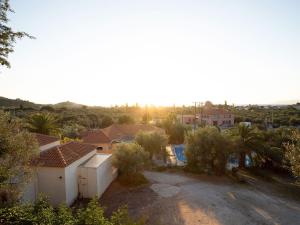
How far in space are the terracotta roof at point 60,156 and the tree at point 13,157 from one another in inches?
126

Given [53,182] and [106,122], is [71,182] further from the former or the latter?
[106,122]

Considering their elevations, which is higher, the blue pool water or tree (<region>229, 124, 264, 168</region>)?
tree (<region>229, 124, 264, 168</region>)

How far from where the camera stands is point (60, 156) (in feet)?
55.6

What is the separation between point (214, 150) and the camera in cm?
2334

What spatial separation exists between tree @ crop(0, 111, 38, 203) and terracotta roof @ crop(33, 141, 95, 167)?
10.5ft

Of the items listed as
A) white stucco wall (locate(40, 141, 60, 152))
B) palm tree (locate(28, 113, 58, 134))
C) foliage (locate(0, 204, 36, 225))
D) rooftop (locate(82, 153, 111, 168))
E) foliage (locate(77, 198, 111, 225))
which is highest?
palm tree (locate(28, 113, 58, 134))

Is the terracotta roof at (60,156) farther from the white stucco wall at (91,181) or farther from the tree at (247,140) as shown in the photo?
the tree at (247,140)

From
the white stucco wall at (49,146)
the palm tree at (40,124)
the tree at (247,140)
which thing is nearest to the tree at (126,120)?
the palm tree at (40,124)

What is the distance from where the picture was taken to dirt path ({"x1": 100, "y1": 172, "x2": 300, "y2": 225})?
1448 centimetres

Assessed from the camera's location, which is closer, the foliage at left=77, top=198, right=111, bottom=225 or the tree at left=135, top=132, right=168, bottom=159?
the foliage at left=77, top=198, right=111, bottom=225

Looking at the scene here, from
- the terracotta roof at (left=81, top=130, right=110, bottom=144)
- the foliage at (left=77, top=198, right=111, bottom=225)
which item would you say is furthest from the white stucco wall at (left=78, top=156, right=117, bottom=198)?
the terracotta roof at (left=81, top=130, right=110, bottom=144)

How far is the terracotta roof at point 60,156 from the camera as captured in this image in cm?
1606

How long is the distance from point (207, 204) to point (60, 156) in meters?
9.84

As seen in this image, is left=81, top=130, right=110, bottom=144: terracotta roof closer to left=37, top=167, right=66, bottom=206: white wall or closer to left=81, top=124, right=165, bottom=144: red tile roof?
left=81, top=124, right=165, bottom=144: red tile roof
